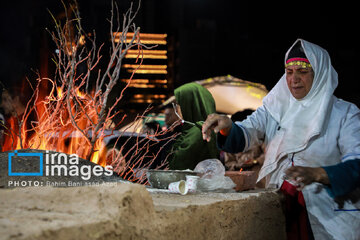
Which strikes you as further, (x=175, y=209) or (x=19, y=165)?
(x=19, y=165)

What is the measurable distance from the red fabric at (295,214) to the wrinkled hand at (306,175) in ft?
1.05

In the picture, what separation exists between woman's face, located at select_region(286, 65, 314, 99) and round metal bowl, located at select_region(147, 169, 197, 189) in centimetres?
88

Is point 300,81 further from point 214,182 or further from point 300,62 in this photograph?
point 214,182


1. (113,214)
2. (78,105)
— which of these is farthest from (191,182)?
(78,105)

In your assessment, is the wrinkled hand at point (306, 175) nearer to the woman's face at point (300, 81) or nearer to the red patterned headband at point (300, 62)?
the woman's face at point (300, 81)

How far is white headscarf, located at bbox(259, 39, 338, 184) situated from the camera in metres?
2.55

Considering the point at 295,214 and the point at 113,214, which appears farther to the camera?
the point at 295,214

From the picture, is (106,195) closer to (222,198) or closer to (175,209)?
(175,209)

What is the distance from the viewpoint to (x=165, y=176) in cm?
263

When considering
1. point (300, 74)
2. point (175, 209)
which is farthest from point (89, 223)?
point (300, 74)

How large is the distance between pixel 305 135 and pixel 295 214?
1.72ft

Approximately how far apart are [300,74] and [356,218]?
980 millimetres

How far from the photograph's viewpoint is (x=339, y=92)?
10.9m

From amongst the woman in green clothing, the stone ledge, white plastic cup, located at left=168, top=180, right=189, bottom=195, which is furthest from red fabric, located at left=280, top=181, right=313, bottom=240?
the woman in green clothing
